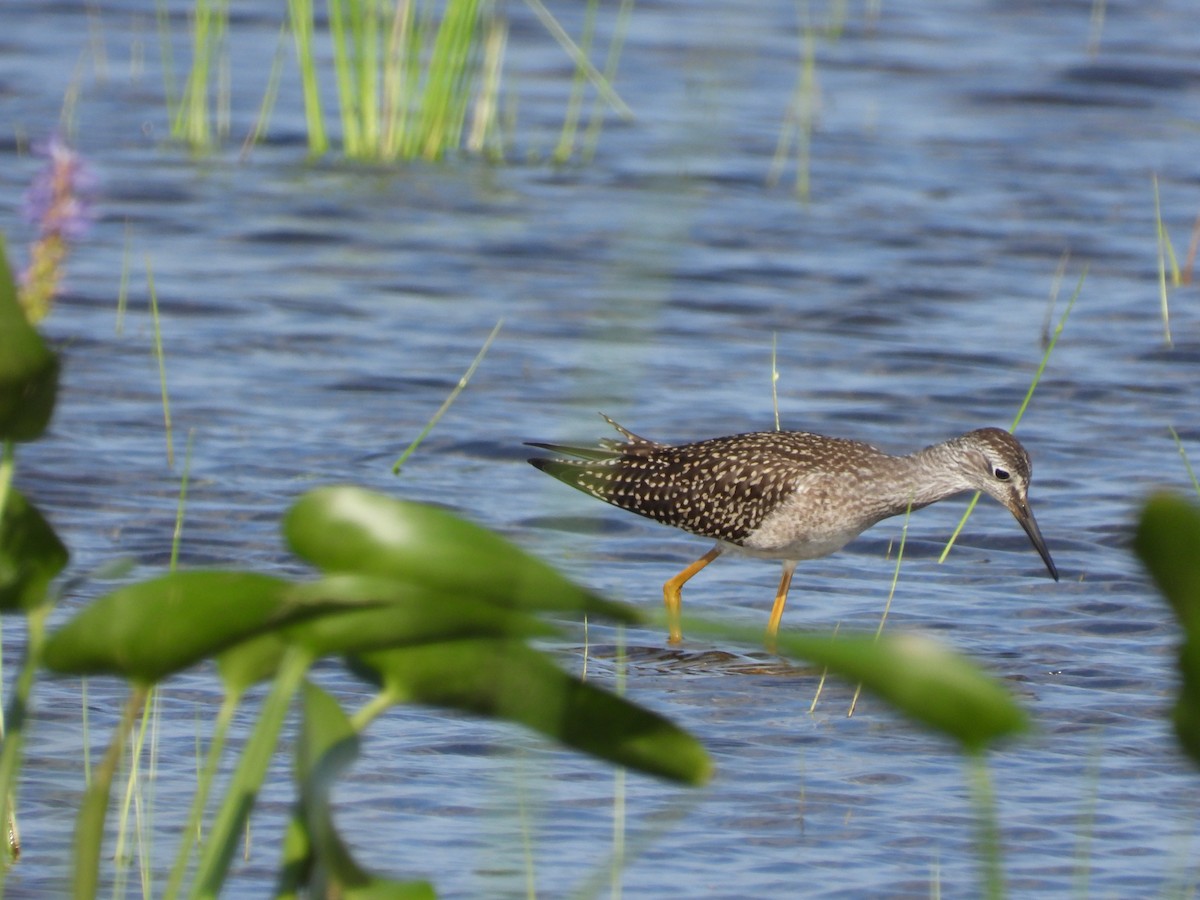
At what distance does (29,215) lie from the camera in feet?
7.91

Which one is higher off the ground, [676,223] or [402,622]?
[676,223]

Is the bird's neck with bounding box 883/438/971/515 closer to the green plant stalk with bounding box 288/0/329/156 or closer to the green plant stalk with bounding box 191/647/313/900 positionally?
the green plant stalk with bounding box 288/0/329/156

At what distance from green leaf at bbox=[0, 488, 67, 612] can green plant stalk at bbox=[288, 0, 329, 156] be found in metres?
8.04

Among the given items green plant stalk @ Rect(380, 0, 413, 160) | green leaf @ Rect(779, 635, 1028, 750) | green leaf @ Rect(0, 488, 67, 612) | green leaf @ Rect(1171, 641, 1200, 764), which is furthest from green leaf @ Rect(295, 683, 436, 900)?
green plant stalk @ Rect(380, 0, 413, 160)

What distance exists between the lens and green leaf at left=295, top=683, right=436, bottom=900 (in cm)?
234

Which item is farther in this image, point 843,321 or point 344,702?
point 843,321

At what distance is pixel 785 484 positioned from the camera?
6832 millimetres

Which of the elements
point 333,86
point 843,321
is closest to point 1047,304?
point 843,321

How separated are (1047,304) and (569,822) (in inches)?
242

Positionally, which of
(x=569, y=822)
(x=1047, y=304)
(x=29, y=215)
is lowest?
(x=569, y=822)

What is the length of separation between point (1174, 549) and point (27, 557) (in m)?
1.43

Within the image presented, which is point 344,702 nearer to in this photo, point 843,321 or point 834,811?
point 834,811

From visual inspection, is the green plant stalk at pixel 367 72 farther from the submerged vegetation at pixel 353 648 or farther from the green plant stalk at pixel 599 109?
the submerged vegetation at pixel 353 648

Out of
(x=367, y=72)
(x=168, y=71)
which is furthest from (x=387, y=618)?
(x=168, y=71)
